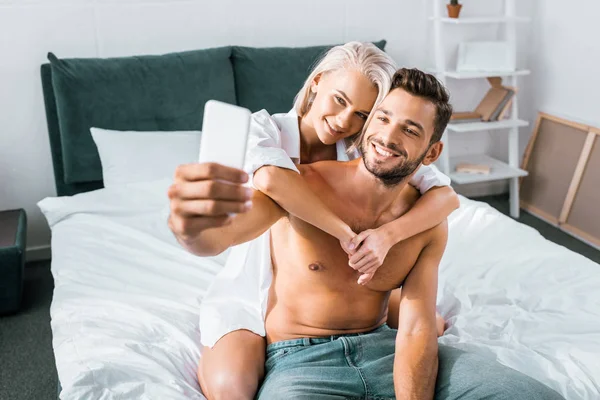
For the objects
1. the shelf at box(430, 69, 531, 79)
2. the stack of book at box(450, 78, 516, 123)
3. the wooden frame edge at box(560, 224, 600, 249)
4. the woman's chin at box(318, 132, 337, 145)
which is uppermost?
the woman's chin at box(318, 132, 337, 145)

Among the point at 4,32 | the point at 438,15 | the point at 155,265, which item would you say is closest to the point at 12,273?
the point at 155,265

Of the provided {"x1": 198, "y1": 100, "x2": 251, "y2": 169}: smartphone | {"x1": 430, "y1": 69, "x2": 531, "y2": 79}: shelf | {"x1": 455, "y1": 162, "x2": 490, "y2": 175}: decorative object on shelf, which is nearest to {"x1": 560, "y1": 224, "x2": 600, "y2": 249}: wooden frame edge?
{"x1": 455, "y1": 162, "x2": 490, "y2": 175}: decorative object on shelf

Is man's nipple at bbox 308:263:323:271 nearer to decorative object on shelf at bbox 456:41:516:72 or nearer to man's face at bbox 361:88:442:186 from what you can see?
man's face at bbox 361:88:442:186

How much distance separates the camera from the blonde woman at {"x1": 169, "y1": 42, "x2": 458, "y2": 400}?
5.16ft

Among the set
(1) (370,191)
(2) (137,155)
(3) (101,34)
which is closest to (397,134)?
(1) (370,191)

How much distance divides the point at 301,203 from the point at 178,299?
31.8 inches

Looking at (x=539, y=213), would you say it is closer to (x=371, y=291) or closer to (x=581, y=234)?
(x=581, y=234)

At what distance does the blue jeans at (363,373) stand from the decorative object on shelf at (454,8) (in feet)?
8.31

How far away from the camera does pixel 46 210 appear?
284 cm

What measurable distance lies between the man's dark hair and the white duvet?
2.07 ft

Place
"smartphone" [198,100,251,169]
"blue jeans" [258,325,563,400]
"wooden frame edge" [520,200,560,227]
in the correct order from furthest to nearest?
→ "wooden frame edge" [520,200,560,227] < "blue jeans" [258,325,563,400] < "smartphone" [198,100,251,169]

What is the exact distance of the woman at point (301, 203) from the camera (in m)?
1.57

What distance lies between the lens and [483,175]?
3.94m

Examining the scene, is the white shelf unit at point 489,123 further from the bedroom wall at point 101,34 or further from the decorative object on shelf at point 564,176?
the bedroom wall at point 101,34
